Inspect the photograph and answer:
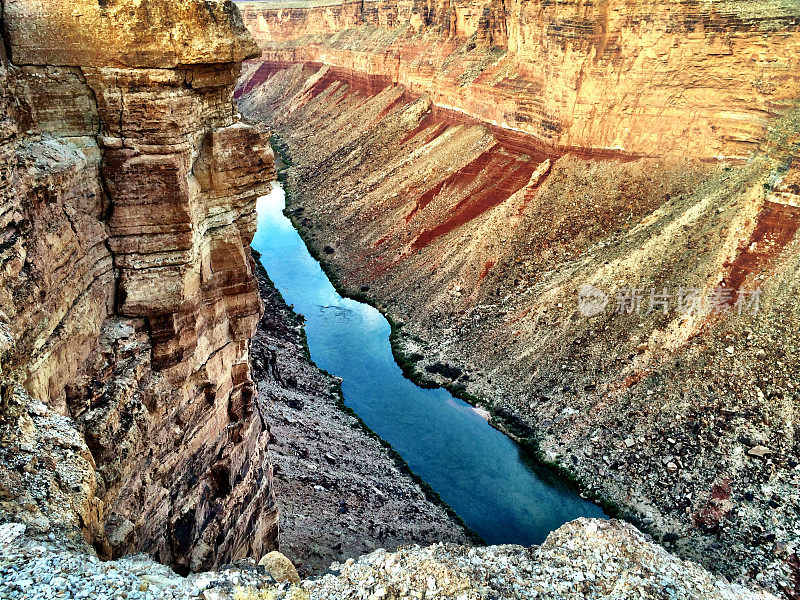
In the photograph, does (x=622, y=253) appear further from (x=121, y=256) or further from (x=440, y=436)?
(x=121, y=256)

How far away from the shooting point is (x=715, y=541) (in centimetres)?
1816

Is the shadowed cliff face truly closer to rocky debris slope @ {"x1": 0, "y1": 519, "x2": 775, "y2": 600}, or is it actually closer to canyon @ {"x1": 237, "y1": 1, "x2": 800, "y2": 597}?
rocky debris slope @ {"x1": 0, "y1": 519, "x2": 775, "y2": 600}

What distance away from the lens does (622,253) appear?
28125 mm

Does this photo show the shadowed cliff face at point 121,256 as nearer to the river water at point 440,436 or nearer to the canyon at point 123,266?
the canyon at point 123,266

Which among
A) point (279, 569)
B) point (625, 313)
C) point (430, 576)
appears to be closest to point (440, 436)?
point (625, 313)

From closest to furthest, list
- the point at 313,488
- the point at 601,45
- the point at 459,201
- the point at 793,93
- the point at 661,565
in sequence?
the point at 661,565
the point at 313,488
the point at 793,93
the point at 601,45
the point at 459,201

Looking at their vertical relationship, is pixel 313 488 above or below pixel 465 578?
below

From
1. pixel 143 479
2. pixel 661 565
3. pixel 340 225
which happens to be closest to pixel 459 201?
pixel 340 225

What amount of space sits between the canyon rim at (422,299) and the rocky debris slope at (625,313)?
0.40 ft

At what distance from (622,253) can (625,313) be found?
3.57 meters

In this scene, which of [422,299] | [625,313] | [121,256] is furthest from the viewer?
[422,299]

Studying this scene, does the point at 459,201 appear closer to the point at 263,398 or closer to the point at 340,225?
the point at 340,225

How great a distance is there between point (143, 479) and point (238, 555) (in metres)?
3.76

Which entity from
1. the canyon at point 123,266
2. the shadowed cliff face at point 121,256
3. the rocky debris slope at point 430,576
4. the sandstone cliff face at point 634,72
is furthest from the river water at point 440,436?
the sandstone cliff face at point 634,72
